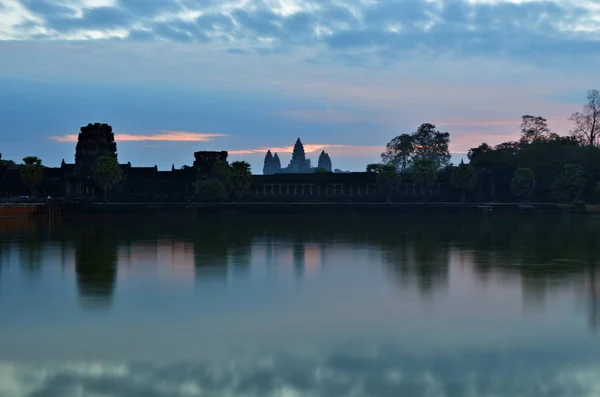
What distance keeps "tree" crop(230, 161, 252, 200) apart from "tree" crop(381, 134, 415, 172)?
155 ft

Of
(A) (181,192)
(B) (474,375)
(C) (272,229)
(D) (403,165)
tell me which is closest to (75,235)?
(C) (272,229)

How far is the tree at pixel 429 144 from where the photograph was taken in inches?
5443

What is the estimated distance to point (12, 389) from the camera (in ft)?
47.0

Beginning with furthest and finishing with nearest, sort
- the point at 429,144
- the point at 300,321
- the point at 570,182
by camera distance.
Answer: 1. the point at 429,144
2. the point at 570,182
3. the point at 300,321

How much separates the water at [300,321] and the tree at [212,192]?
168 feet

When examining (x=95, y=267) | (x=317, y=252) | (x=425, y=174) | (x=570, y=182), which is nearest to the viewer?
(x=95, y=267)

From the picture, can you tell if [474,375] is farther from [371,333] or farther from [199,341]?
[199,341]

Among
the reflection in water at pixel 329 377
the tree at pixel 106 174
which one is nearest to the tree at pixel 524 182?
the tree at pixel 106 174

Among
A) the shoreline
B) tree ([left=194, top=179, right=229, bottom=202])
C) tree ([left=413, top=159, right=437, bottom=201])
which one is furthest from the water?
tree ([left=413, top=159, right=437, bottom=201])

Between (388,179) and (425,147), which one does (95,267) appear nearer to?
(388,179)

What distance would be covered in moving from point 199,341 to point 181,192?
8963 centimetres

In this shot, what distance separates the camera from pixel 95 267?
33.5 metres

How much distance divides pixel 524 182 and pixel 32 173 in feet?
226

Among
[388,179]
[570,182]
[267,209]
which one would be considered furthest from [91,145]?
[570,182]
